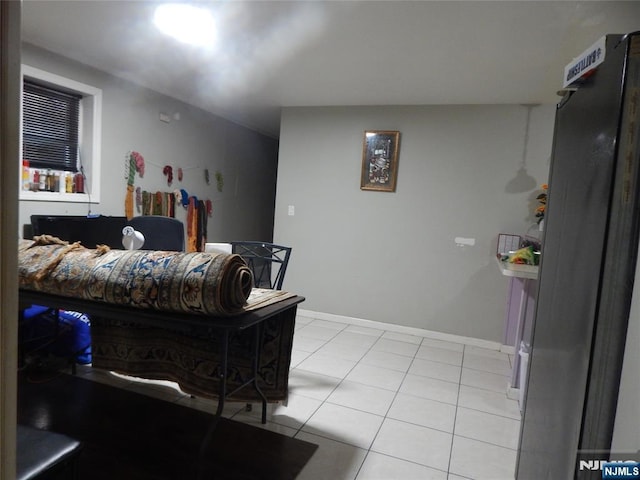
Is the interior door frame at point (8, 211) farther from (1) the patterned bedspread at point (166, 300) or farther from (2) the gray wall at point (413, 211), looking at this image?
(2) the gray wall at point (413, 211)

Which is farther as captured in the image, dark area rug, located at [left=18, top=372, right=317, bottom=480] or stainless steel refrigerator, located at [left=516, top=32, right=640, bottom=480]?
dark area rug, located at [left=18, top=372, right=317, bottom=480]

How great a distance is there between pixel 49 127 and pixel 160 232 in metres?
1.32

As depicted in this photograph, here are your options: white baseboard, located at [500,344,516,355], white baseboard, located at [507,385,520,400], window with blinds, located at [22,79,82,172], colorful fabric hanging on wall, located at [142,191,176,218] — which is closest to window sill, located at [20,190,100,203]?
window with blinds, located at [22,79,82,172]

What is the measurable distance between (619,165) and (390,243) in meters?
3.34

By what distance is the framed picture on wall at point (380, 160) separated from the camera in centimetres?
409

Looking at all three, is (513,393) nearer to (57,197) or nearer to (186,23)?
(186,23)

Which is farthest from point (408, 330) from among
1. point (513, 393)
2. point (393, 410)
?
point (393, 410)

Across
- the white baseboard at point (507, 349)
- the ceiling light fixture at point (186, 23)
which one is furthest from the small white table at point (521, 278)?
the ceiling light fixture at point (186, 23)

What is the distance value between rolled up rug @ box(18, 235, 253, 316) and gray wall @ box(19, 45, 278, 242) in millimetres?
1728

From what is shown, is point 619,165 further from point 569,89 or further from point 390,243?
point 390,243

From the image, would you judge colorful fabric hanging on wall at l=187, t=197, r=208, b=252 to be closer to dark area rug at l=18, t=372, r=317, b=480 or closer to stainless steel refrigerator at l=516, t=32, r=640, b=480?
dark area rug at l=18, t=372, r=317, b=480

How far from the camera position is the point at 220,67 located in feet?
10.6

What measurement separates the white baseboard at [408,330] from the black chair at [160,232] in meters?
1.86

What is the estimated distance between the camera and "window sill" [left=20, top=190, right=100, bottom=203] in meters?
3.01
